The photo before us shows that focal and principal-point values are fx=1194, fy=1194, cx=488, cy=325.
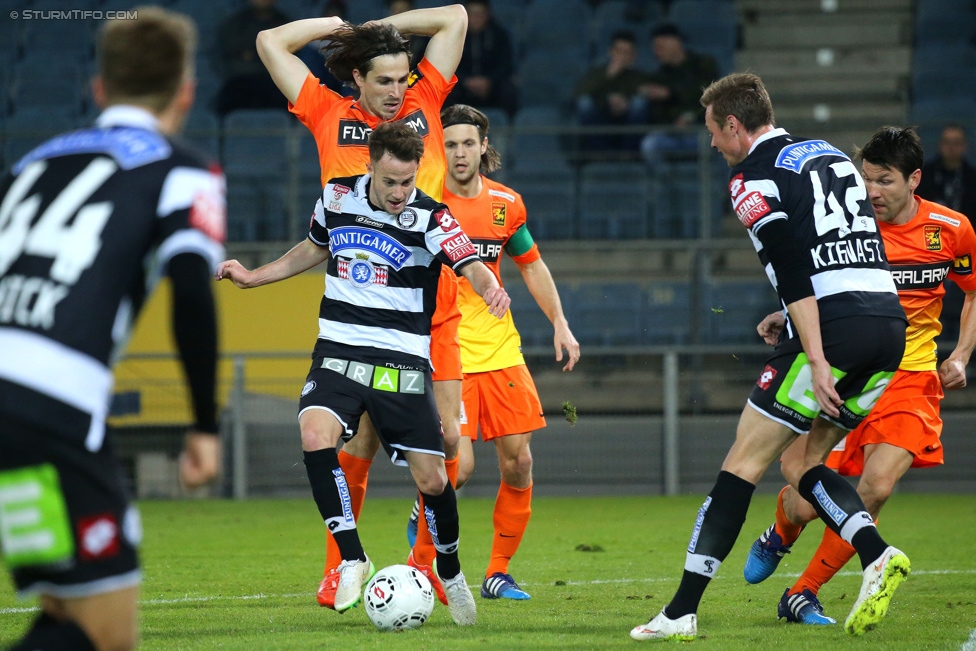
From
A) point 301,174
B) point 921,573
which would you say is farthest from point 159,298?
point 921,573

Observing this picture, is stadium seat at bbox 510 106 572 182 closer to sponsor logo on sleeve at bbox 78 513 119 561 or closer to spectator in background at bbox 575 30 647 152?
spectator in background at bbox 575 30 647 152

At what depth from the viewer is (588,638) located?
495 centimetres

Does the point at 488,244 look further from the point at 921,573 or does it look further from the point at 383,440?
the point at 921,573

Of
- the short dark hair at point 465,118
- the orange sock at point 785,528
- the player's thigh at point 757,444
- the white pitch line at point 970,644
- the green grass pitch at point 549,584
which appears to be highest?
the short dark hair at point 465,118

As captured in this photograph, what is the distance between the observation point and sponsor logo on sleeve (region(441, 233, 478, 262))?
5281mm

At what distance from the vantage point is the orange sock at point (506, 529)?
6504 mm

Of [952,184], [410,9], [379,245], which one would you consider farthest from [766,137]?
[410,9]

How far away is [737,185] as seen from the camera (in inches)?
191

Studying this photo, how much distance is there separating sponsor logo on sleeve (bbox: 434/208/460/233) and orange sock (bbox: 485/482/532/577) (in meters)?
1.82

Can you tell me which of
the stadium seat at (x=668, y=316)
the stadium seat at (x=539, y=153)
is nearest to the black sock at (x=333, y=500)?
the stadium seat at (x=668, y=316)

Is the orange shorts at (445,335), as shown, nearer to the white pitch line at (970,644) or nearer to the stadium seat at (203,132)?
the white pitch line at (970,644)

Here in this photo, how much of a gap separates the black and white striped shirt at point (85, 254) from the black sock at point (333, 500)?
7.87 feet

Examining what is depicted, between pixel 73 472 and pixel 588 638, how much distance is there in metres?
2.74

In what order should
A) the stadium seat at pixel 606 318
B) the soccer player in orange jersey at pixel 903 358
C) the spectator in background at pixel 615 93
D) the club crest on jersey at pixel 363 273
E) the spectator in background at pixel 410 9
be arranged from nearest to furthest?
1. the club crest on jersey at pixel 363 273
2. the soccer player in orange jersey at pixel 903 358
3. the stadium seat at pixel 606 318
4. the spectator in background at pixel 410 9
5. the spectator in background at pixel 615 93
